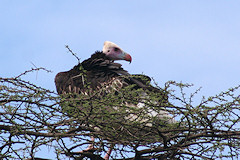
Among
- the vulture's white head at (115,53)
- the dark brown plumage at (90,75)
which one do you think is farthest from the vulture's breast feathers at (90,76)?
the vulture's white head at (115,53)

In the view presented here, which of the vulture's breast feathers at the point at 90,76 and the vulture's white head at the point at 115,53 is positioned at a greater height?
the vulture's white head at the point at 115,53

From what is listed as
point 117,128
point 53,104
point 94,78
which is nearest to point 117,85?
point 94,78

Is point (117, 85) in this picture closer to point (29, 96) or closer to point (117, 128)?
point (117, 128)

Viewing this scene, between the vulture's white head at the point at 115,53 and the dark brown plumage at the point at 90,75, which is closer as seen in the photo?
the dark brown plumage at the point at 90,75

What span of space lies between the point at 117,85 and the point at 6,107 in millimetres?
1903

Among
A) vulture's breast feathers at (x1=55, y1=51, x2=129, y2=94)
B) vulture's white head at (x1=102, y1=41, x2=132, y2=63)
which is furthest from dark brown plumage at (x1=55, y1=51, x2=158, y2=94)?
vulture's white head at (x1=102, y1=41, x2=132, y2=63)

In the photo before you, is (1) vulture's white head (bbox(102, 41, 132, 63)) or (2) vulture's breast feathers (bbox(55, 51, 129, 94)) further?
(1) vulture's white head (bbox(102, 41, 132, 63))

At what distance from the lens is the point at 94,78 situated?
6488mm

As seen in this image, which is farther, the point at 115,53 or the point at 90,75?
the point at 115,53

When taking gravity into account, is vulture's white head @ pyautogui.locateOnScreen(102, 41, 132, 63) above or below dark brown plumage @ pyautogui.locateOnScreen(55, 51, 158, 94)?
above

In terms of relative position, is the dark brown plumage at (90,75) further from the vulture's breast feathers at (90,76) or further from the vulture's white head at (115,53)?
the vulture's white head at (115,53)

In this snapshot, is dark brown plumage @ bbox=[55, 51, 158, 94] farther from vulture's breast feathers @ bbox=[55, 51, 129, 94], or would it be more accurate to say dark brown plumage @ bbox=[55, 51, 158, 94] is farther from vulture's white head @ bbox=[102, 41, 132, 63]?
vulture's white head @ bbox=[102, 41, 132, 63]

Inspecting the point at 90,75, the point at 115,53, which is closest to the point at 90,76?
the point at 90,75

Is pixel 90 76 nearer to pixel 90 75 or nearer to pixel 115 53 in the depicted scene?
pixel 90 75
